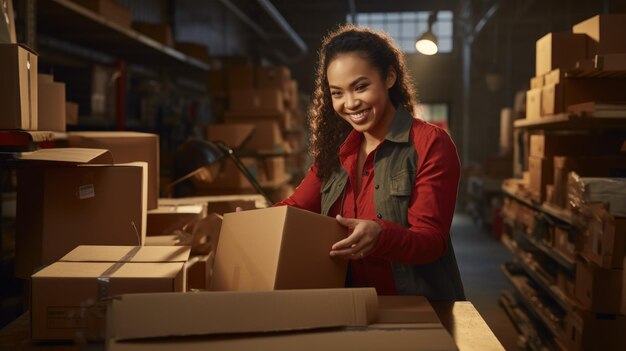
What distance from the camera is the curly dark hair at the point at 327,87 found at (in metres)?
1.83

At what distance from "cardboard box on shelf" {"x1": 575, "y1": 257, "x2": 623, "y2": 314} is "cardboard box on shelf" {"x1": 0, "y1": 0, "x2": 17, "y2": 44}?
2422mm

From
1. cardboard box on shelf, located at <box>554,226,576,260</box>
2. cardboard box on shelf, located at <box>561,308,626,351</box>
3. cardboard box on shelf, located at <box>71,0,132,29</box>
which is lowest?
cardboard box on shelf, located at <box>561,308,626,351</box>

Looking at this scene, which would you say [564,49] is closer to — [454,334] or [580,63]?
[580,63]

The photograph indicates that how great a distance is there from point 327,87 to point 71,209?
32.1 inches

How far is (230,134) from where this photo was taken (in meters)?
5.65

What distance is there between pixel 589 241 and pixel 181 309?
2.34 m

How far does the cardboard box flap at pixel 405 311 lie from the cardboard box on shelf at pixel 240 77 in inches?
212

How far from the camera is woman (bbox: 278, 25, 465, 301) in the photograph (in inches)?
65.4

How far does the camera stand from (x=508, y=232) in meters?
6.52

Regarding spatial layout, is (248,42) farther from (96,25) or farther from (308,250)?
(308,250)

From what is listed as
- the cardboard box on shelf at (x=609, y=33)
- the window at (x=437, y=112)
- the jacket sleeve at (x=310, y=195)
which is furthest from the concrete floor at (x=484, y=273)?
the window at (x=437, y=112)

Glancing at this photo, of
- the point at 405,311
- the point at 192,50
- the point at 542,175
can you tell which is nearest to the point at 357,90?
the point at 405,311

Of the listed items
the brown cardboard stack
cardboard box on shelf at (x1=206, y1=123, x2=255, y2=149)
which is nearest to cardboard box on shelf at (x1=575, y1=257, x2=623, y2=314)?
the brown cardboard stack

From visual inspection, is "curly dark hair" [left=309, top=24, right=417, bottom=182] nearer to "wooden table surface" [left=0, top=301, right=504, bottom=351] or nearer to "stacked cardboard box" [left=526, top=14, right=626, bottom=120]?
"wooden table surface" [left=0, top=301, right=504, bottom=351]
